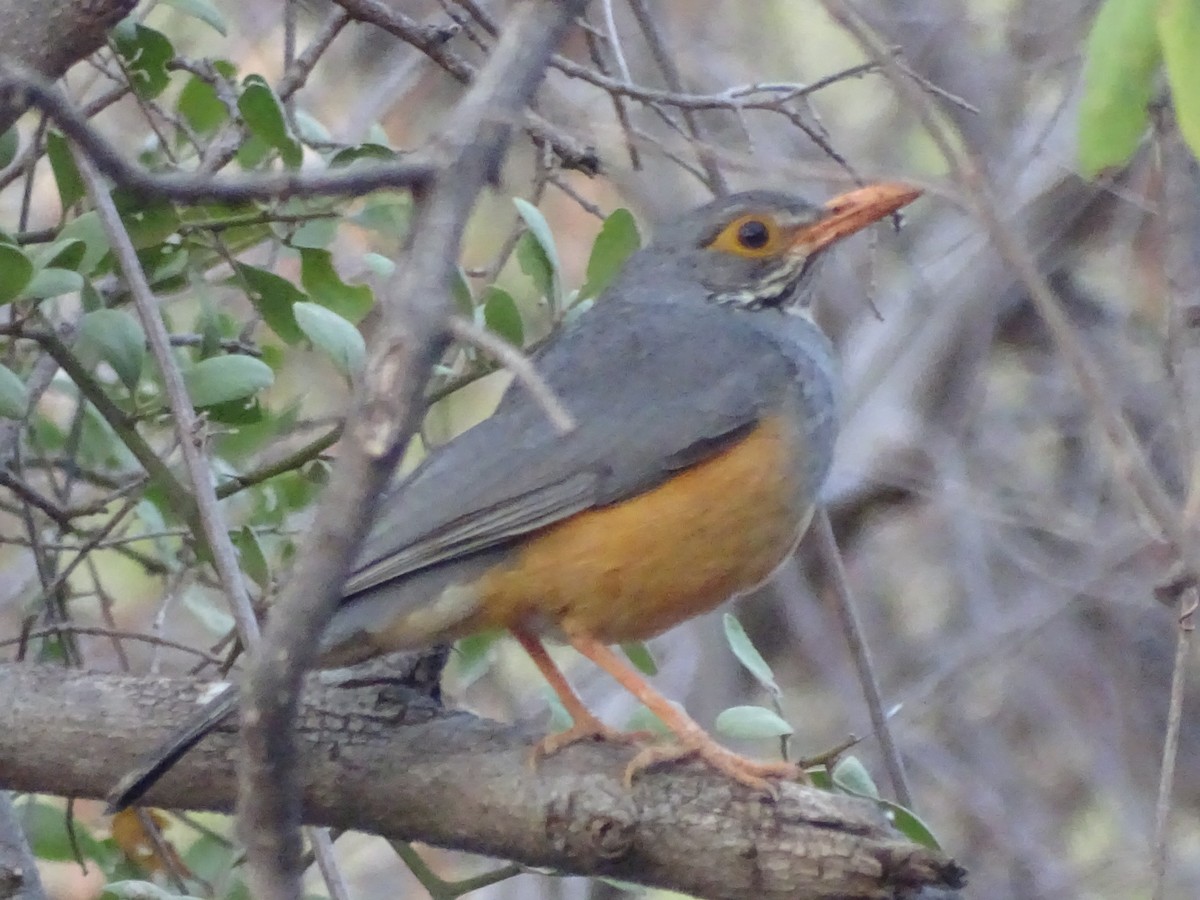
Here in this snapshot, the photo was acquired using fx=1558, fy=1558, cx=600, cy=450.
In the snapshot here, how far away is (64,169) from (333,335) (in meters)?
0.74

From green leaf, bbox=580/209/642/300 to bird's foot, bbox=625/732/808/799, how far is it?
1204 mm

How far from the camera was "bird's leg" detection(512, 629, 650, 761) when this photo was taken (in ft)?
10.4

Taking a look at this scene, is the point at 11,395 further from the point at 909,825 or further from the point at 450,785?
the point at 909,825

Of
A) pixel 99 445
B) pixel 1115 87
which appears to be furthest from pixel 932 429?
pixel 1115 87

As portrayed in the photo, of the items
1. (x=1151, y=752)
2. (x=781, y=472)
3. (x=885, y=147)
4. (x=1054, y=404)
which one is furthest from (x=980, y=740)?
(x=781, y=472)

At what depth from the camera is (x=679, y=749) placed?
3.19 meters

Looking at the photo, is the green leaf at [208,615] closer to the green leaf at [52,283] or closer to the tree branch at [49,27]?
the green leaf at [52,283]

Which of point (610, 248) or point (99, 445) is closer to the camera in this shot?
point (610, 248)

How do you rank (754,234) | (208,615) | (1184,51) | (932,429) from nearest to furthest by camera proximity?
(1184,51), (208,615), (754,234), (932,429)

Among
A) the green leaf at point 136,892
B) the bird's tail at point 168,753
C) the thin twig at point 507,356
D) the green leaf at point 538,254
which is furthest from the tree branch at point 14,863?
the thin twig at point 507,356

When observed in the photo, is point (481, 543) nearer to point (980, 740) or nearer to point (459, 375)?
point (459, 375)

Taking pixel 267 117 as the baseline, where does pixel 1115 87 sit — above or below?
below

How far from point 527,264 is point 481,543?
26.9 inches

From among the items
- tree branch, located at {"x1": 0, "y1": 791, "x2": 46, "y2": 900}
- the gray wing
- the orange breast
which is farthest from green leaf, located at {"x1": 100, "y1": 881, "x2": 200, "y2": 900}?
the orange breast
